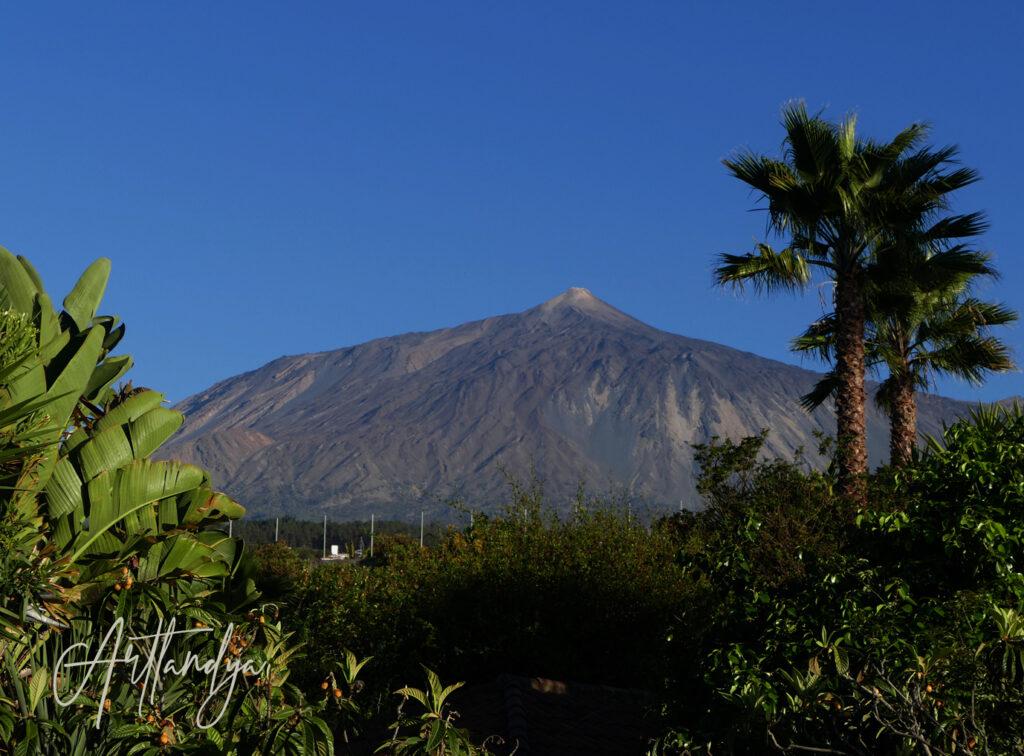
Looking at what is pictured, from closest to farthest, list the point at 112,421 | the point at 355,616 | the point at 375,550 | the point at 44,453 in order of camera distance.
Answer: the point at 44,453, the point at 112,421, the point at 355,616, the point at 375,550

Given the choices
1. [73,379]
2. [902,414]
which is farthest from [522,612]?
[902,414]

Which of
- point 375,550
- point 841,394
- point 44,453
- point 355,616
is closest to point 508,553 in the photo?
point 355,616

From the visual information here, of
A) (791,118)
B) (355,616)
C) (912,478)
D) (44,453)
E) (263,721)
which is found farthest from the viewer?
(791,118)

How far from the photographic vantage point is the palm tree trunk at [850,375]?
16969 mm

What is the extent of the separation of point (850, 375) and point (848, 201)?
2857mm

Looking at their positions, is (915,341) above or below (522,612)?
above

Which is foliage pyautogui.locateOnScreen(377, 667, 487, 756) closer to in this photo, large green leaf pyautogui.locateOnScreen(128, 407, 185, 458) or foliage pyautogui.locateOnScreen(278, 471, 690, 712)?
large green leaf pyautogui.locateOnScreen(128, 407, 185, 458)

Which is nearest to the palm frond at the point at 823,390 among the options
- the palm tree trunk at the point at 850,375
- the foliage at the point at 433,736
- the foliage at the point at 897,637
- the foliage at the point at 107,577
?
the palm tree trunk at the point at 850,375

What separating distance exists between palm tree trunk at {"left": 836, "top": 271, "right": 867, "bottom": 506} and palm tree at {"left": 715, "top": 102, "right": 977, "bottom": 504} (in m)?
0.02

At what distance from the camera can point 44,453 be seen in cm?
710

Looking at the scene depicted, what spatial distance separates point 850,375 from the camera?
56.1 feet

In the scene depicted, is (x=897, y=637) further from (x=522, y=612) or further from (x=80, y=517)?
(x=522, y=612)

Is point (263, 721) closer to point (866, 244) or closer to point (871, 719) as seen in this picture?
point (871, 719)

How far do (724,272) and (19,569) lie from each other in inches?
549
